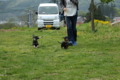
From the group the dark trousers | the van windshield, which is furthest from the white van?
the dark trousers

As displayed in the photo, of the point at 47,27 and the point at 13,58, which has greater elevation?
the point at 13,58

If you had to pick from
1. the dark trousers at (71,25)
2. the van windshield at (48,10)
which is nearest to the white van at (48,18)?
the van windshield at (48,10)

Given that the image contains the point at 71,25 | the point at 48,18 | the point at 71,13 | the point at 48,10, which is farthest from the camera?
the point at 48,10

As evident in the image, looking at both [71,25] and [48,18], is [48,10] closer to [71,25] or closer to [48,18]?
[48,18]

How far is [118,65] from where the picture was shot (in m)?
5.90

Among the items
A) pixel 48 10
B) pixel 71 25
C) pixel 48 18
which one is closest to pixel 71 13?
pixel 71 25

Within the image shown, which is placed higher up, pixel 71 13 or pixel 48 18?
pixel 71 13

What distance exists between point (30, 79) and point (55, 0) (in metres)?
26.6

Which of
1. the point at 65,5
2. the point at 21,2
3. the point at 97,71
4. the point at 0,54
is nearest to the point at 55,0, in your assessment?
the point at 65,5

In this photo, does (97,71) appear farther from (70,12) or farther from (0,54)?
(70,12)

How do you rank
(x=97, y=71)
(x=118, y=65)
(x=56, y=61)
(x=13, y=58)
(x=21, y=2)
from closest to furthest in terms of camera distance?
(x=97, y=71), (x=118, y=65), (x=56, y=61), (x=13, y=58), (x=21, y=2)

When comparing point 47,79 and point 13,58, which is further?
point 13,58

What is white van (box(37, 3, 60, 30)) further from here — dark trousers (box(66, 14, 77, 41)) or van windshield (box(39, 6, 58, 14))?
dark trousers (box(66, 14, 77, 41))

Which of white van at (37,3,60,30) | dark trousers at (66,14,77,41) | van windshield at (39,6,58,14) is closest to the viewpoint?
dark trousers at (66,14,77,41)
